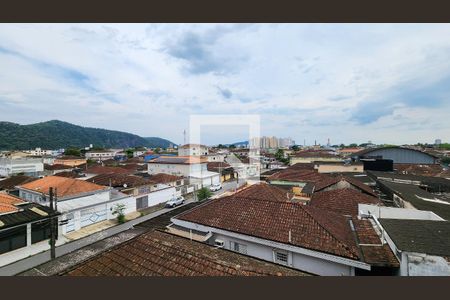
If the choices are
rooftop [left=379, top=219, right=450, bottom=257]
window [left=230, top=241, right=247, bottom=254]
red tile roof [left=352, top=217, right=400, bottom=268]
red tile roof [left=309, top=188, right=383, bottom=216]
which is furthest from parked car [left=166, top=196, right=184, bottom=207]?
rooftop [left=379, top=219, right=450, bottom=257]

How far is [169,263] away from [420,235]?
6776 mm

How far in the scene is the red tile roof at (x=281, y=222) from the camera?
22.2 ft

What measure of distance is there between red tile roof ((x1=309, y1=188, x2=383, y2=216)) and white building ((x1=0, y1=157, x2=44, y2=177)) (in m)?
38.7

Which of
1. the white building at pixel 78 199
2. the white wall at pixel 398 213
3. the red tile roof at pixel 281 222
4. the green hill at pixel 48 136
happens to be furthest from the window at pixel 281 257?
the green hill at pixel 48 136

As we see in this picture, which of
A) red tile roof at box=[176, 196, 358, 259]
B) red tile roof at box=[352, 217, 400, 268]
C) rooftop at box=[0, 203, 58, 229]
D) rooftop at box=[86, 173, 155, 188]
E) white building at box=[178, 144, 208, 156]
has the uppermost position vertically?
white building at box=[178, 144, 208, 156]

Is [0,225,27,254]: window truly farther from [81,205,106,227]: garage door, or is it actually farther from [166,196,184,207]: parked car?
[166,196,184,207]: parked car

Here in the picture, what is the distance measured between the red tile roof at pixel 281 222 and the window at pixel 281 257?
1.68 feet

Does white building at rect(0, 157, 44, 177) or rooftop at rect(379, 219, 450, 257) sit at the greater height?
rooftop at rect(379, 219, 450, 257)

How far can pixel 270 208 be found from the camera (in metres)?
8.89

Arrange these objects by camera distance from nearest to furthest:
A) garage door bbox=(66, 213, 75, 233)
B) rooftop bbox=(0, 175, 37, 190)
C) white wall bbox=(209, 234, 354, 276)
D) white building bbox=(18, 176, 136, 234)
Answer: white wall bbox=(209, 234, 354, 276), garage door bbox=(66, 213, 75, 233), white building bbox=(18, 176, 136, 234), rooftop bbox=(0, 175, 37, 190)

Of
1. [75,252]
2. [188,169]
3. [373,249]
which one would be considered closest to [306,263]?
[373,249]

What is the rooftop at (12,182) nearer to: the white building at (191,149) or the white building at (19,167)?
the white building at (19,167)

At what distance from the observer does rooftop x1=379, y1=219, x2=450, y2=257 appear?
5426 millimetres

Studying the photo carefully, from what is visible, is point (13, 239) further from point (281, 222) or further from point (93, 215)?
point (281, 222)
